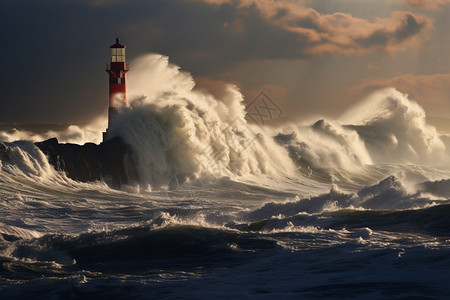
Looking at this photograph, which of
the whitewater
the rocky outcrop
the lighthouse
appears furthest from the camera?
the lighthouse

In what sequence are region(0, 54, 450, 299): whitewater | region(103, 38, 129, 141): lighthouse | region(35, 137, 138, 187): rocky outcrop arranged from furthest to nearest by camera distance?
region(103, 38, 129, 141): lighthouse < region(35, 137, 138, 187): rocky outcrop < region(0, 54, 450, 299): whitewater

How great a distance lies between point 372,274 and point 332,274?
0.60 m

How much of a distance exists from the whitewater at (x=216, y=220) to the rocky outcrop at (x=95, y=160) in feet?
1.37

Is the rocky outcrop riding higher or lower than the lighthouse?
lower

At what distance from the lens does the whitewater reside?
10.6 meters

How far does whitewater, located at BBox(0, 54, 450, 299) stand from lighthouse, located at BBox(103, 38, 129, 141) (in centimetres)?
70

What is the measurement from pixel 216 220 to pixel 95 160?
10.9 metres

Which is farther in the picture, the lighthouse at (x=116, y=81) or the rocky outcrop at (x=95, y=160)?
the lighthouse at (x=116, y=81)

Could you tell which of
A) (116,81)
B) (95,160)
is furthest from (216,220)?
(116,81)

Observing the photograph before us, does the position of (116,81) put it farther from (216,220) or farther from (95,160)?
(216,220)

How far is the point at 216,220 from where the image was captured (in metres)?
19.0

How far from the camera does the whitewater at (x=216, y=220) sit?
1057 centimetres

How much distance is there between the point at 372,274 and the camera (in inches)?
416

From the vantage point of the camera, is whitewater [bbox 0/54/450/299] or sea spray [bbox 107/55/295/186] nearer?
whitewater [bbox 0/54/450/299]
